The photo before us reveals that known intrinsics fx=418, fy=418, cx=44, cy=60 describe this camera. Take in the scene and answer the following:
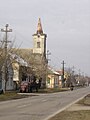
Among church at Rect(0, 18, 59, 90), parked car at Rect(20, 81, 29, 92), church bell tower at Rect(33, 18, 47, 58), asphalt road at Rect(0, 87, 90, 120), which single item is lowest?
asphalt road at Rect(0, 87, 90, 120)

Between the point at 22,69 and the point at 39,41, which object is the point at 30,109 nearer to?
the point at 22,69

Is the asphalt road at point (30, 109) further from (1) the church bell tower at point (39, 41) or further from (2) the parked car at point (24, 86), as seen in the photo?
(1) the church bell tower at point (39, 41)

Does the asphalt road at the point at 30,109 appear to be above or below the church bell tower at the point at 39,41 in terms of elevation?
below

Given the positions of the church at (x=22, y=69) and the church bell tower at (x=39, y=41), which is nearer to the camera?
the church at (x=22, y=69)

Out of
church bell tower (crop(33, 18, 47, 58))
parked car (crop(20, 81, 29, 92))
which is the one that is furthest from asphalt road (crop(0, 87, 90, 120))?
church bell tower (crop(33, 18, 47, 58))

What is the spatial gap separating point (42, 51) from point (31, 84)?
5958 cm

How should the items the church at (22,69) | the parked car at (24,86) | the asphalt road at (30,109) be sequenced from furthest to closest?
the church at (22,69), the parked car at (24,86), the asphalt road at (30,109)

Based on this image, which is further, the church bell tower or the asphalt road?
the church bell tower

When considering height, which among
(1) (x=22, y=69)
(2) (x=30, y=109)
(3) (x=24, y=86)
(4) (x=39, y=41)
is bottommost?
(2) (x=30, y=109)

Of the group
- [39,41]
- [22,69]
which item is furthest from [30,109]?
[39,41]

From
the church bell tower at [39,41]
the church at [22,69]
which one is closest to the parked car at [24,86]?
the church at [22,69]

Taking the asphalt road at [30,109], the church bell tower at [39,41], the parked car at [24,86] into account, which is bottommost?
the asphalt road at [30,109]

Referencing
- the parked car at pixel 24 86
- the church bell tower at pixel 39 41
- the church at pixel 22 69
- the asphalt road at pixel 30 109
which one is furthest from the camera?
the church bell tower at pixel 39 41

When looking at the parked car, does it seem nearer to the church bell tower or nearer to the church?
the church
